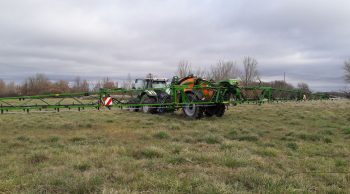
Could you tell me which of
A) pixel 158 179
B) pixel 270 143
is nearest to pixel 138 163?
pixel 158 179

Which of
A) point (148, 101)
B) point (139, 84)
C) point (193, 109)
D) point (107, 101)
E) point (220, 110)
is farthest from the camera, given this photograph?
point (139, 84)

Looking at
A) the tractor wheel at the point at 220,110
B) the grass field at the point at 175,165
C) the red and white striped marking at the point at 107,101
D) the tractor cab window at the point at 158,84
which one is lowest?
the grass field at the point at 175,165

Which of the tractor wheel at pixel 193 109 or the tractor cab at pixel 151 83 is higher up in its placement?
the tractor cab at pixel 151 83

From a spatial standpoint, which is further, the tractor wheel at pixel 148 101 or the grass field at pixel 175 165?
Result: the tractor wheel at pixel 148 101

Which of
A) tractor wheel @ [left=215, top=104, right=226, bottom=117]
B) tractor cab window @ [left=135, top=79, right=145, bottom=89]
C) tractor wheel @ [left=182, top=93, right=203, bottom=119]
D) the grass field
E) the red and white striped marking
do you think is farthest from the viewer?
tractor cab window @ [left=135, top=79, right=145, bottom=89]

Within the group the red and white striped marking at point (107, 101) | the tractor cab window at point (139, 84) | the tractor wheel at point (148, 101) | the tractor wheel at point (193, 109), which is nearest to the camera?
the red and white striped marking at point (107, 101)

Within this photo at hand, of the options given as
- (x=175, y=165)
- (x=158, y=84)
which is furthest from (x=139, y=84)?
(x=175, y=165)

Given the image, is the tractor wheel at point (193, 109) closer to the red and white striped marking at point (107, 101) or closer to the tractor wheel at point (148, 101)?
the tractor wheel at point (148, 101)

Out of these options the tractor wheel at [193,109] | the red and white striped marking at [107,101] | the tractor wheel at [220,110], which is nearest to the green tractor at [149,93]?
the tractor wheel at [193,109]

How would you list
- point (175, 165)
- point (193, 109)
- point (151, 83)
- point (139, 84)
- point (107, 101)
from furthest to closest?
point (139, 84) < point (151, 83) < point (193, 109) < point (107, 101) < point (175, 165)

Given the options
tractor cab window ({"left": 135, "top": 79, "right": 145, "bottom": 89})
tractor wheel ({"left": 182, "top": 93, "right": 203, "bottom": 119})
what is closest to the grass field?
tractor wheel ({"left": 182, "top": 93, "right": 203, "bottom": 119})

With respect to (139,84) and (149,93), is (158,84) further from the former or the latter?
(149,93)

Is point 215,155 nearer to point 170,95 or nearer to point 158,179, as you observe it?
point 158,179

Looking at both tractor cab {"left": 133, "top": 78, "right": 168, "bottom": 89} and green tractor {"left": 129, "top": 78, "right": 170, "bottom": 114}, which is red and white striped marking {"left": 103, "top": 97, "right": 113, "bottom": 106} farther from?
tractor cab {"left": 133, "top": 78, "right": 168, "bottom": 89}
